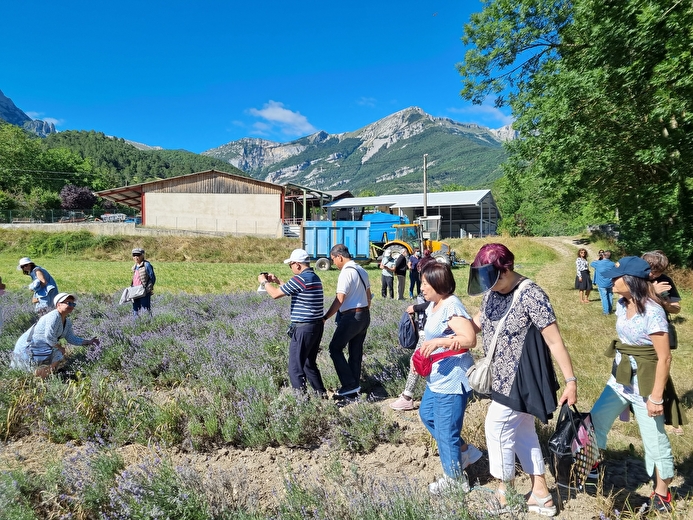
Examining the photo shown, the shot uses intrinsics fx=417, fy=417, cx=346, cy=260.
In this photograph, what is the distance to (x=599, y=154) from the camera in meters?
12.7

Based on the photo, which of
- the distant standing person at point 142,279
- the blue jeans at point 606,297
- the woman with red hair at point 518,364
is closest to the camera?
the woman with red hair at point 518,364

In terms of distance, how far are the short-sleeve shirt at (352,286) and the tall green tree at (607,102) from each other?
7.45m

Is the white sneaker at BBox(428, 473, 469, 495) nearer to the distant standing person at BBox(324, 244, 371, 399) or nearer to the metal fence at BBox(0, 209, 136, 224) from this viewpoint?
the distant standing person at BBox(324, 244, 371, 399)

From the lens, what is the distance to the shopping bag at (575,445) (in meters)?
2.58

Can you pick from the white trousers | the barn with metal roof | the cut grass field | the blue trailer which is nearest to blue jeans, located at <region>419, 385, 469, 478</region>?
the white trousers

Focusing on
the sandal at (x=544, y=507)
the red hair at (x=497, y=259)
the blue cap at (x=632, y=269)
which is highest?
the red hair at (x=497, y=259)

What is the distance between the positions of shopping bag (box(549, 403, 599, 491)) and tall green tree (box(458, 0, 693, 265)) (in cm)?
794

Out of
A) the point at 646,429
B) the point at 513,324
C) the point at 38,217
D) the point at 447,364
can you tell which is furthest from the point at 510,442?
the point at 38,217

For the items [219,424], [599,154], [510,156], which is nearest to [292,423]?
[219,424]

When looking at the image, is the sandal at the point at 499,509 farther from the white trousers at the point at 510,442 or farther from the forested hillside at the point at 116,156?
the forested hillside at the point at 116,156

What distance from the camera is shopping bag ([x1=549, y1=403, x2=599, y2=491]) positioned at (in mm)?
2584

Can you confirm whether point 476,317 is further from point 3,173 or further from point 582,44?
point 3,173

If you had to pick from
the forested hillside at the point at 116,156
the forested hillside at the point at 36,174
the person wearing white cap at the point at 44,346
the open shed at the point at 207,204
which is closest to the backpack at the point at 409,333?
the person wearing white cap at the point at 44,346

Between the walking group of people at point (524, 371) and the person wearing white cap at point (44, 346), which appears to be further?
the person wearing white cap at point (44, 346)
